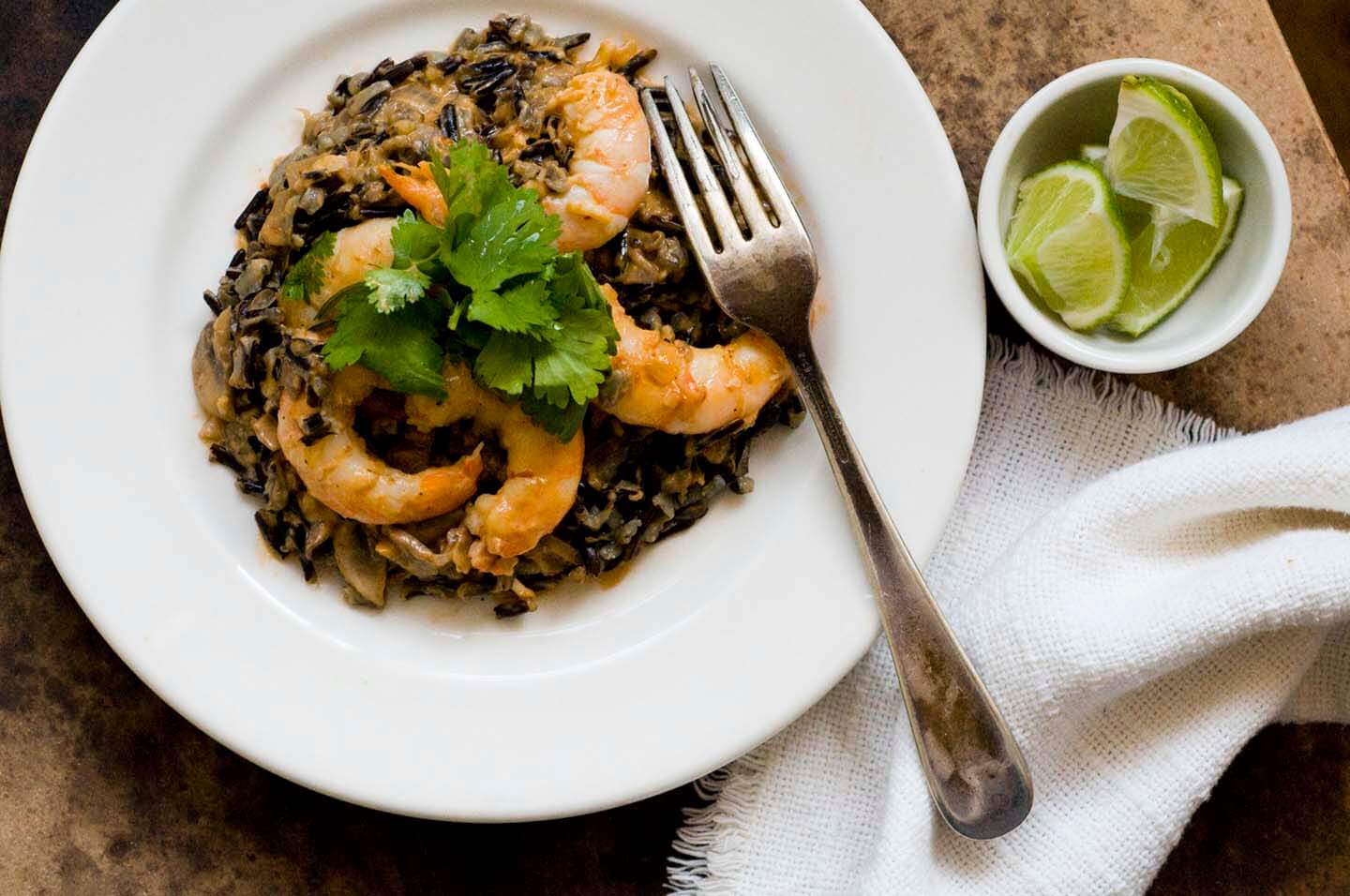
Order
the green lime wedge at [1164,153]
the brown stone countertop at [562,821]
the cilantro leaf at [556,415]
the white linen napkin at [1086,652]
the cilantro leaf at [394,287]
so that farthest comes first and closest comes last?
the brown stone countertop at [562,821], the white linen napkin at [1086,652], the green lime wedge at [1164,153], the cilantro leaf at [556,415], the cilantro leaf at [394,287]

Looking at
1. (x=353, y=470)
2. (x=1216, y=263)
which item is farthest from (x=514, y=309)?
(x=1216, y=263)

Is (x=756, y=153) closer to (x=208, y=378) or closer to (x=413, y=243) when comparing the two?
(x=413, y=243)

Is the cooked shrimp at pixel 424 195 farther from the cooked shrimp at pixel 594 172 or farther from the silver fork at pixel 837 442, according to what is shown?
the silver fork at pixel 837 442

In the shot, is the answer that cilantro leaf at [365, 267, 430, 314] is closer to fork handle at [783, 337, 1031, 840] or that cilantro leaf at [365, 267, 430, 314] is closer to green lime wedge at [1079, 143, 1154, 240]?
fork handle at [783, 337, 1031, 840]

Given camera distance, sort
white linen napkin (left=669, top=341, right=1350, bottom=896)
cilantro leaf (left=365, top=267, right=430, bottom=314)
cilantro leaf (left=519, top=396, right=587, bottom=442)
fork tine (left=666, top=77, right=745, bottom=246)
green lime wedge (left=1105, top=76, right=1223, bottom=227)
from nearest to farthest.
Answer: cilantro leaf (left=365, top=267, right=430, bottom=314)
cilantro leaf (left=519, top=396, right=587, bottom=442)
green lime wedge (left=1105, top=76, right=1223, bottom=227)
fork tine (left=666, top=77, right=745, bottom=246)
white linen napkin (left=669, top=341, right=1350, bottom=896)

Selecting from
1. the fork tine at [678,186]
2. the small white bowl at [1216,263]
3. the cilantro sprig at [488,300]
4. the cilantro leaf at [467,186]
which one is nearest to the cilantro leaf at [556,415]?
the cilantro sprig at [488,300]

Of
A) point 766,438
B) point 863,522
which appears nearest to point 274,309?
point 766,438

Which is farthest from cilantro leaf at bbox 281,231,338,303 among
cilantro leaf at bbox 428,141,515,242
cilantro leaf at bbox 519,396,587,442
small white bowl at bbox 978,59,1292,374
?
small white bowl at bbox 978,59,1292,374
